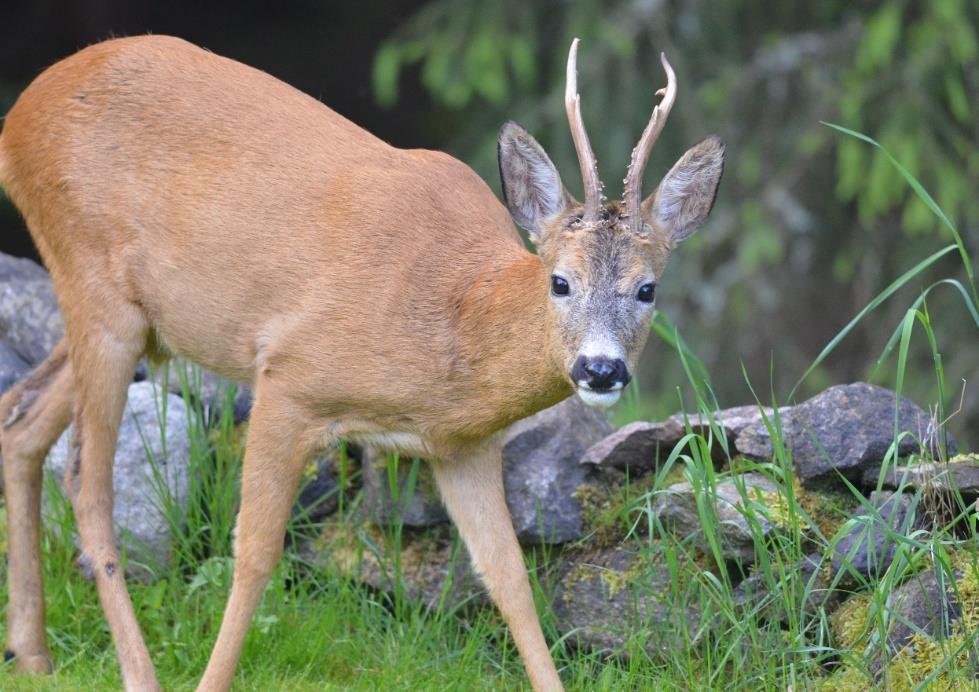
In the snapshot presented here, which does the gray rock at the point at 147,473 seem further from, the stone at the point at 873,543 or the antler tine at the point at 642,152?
the stone at the point at 873,543

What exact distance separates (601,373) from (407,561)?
5.13ft

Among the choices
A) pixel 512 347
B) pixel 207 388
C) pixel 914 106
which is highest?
pixel 914 106

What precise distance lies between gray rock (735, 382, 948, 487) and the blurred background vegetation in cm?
224

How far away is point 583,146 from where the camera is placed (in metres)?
4.48

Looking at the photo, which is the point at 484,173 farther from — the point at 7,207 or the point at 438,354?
the point at 438,354

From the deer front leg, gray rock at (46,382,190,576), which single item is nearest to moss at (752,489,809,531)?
the deer front leg

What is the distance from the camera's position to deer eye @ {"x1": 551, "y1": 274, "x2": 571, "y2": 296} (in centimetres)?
459

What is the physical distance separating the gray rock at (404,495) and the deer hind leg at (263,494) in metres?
0.66

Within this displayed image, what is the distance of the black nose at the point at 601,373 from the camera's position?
14.2 ft

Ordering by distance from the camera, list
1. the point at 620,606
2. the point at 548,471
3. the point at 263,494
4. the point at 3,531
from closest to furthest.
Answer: the point at 263,494
the point at 620,606
the point at 548,471
the point at 3,531

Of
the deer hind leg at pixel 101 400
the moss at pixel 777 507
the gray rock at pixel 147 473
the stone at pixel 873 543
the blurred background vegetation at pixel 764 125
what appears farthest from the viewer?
the blurred background vegetation at pixel 764 125

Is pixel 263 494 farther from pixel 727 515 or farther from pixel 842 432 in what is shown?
pixel 842 432

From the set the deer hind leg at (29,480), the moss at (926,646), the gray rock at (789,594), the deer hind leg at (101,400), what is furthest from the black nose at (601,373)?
the deer hind leg at (29,480)

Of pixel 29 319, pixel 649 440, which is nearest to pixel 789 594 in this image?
pixel 649 440
